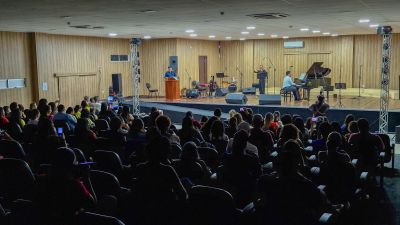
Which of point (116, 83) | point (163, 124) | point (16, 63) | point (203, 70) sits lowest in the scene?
point (163, 124)

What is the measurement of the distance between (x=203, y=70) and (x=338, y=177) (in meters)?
22.2

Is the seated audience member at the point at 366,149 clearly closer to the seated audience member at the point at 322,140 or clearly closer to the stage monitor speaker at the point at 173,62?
the seated audience member at the point at 322,140

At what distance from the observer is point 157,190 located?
13.5 feet

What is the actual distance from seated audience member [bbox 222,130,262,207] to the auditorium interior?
12 millimetres

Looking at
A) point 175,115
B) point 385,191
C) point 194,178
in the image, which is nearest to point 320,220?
point 194,178

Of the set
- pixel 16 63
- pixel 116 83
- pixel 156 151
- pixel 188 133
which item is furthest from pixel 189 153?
pixel 116 83

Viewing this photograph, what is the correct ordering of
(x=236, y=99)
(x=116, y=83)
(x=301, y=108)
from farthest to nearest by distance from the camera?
(x=116, y=83) → (x=236, y=99) → (x=301, y=108)

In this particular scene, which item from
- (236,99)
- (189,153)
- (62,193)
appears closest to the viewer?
(62,193)

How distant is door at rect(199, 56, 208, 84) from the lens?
26.5m

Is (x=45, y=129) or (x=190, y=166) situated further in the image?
(x=45, y=129)

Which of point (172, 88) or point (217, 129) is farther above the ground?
point (172, 88)

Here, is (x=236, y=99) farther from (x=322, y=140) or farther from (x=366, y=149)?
(x=366, y=149)

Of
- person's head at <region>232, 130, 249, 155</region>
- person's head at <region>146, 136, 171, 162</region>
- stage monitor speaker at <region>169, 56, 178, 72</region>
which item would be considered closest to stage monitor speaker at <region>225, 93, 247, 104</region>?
stage monitor speaker at <region>169, 56, 178, 72</region>

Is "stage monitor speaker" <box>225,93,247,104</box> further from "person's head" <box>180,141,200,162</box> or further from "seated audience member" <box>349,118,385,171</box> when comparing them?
"person's head" <box>180,141,200,162</box>
